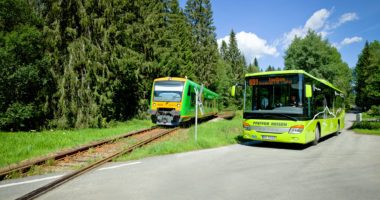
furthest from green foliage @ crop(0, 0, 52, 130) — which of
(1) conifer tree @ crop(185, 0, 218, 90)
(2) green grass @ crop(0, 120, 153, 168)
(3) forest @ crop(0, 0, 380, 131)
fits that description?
(1) conifer tree @ crop(185, 0, 218, 90)

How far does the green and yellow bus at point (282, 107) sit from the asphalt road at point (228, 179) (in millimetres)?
1544

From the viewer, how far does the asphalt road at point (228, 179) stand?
521cm

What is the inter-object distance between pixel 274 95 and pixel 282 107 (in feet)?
1.90

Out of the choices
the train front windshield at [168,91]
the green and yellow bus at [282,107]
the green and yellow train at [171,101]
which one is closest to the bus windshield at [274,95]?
the green and yellow bus at [282,107]

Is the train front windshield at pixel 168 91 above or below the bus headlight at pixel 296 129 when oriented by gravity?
above

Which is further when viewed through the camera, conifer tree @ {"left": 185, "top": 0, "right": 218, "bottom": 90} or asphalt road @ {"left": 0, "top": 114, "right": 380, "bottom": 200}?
conifer tree @ {"left": 185, "top": 0, "right": 218, "bottom": 90}

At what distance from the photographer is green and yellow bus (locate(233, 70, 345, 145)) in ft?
33.9

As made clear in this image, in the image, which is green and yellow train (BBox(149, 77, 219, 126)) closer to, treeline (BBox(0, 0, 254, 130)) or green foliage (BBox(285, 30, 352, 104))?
→ treeline (BBox(0, 0, 254, 130))

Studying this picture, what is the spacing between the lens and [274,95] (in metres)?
11.0

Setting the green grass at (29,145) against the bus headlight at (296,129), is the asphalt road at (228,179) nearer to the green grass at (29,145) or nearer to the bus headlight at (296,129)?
the bus headlight at (296,129)

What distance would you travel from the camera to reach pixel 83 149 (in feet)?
32.8

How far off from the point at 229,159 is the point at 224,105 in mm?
46996

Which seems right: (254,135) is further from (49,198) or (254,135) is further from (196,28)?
(196,28)

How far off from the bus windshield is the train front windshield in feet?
24.8
